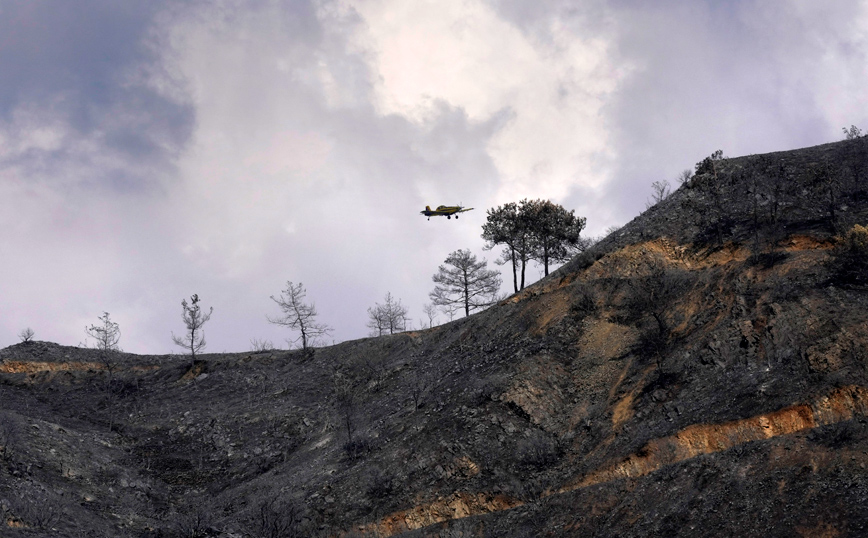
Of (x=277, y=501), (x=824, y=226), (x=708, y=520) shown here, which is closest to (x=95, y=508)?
(x=277, y=501)

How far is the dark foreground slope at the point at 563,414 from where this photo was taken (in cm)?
2223

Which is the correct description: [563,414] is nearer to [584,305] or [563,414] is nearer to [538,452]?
[538,452]

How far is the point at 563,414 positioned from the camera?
3161 cm

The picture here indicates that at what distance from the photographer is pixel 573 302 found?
39375 millimetres

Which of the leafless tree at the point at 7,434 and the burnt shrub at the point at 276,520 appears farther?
the leafless tree at the point at 7,434

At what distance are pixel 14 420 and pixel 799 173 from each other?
5466 cm

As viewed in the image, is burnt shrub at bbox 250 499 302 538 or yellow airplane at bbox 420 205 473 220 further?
yellow airplane at bbox 420 205 473 220

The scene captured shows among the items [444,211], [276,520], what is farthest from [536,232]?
[276,520]

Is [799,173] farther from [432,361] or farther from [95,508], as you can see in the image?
[95,508]

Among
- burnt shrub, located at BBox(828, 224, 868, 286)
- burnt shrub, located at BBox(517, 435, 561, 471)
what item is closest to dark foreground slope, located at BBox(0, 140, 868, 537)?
burnt shrub, located at BBox(517, 435, 561, 471)

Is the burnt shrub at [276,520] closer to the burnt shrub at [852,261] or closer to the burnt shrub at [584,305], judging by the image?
the burnt shrub at [584,305]

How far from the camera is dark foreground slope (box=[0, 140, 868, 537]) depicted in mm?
22234

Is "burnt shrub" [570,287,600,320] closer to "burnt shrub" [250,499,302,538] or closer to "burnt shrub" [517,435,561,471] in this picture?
"burnt shrub" [517,435,561,471]

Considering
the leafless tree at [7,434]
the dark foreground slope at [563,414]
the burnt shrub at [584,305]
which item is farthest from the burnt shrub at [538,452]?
the leafless tree at [7,434]
